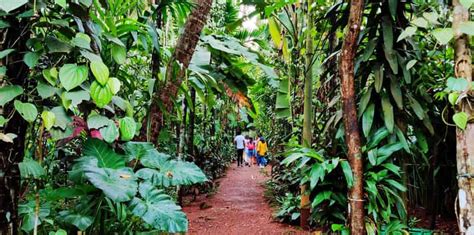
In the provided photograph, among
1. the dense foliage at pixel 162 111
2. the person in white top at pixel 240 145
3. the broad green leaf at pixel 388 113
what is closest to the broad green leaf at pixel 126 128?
the dense foliage at pixel 162 111

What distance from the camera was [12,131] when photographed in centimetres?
137

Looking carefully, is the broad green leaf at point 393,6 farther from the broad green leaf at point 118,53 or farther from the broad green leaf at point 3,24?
the broad green leaf at point 3,24

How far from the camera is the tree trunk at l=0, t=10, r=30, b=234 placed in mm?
1326

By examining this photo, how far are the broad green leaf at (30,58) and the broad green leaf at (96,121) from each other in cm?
27

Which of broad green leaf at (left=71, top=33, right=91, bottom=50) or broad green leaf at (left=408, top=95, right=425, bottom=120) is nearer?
broad green leaf at (left=71, top=33, right=91, bottom=50)

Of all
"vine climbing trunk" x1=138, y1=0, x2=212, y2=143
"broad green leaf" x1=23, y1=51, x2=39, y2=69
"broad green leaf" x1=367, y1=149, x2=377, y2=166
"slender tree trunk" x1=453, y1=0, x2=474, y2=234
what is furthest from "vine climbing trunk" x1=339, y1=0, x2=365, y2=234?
"broad green leaf" x1=23, y1=51, x2=39, y2=69

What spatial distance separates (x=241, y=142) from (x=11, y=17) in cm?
1029

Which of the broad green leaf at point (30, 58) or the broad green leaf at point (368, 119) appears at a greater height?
the broad green leaf at point (30, 58)

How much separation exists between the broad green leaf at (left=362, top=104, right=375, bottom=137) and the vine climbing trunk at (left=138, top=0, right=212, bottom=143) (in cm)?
118

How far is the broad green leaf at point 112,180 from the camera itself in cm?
133

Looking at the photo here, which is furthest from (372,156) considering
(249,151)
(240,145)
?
(249,151)

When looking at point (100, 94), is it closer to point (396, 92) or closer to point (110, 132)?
point (110, 132)

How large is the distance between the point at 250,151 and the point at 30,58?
1193 centimetres

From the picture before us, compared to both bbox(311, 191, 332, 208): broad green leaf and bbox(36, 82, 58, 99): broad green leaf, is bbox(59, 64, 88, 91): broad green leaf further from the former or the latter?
bbox(311, 191, 332, 208): broad green leaf
